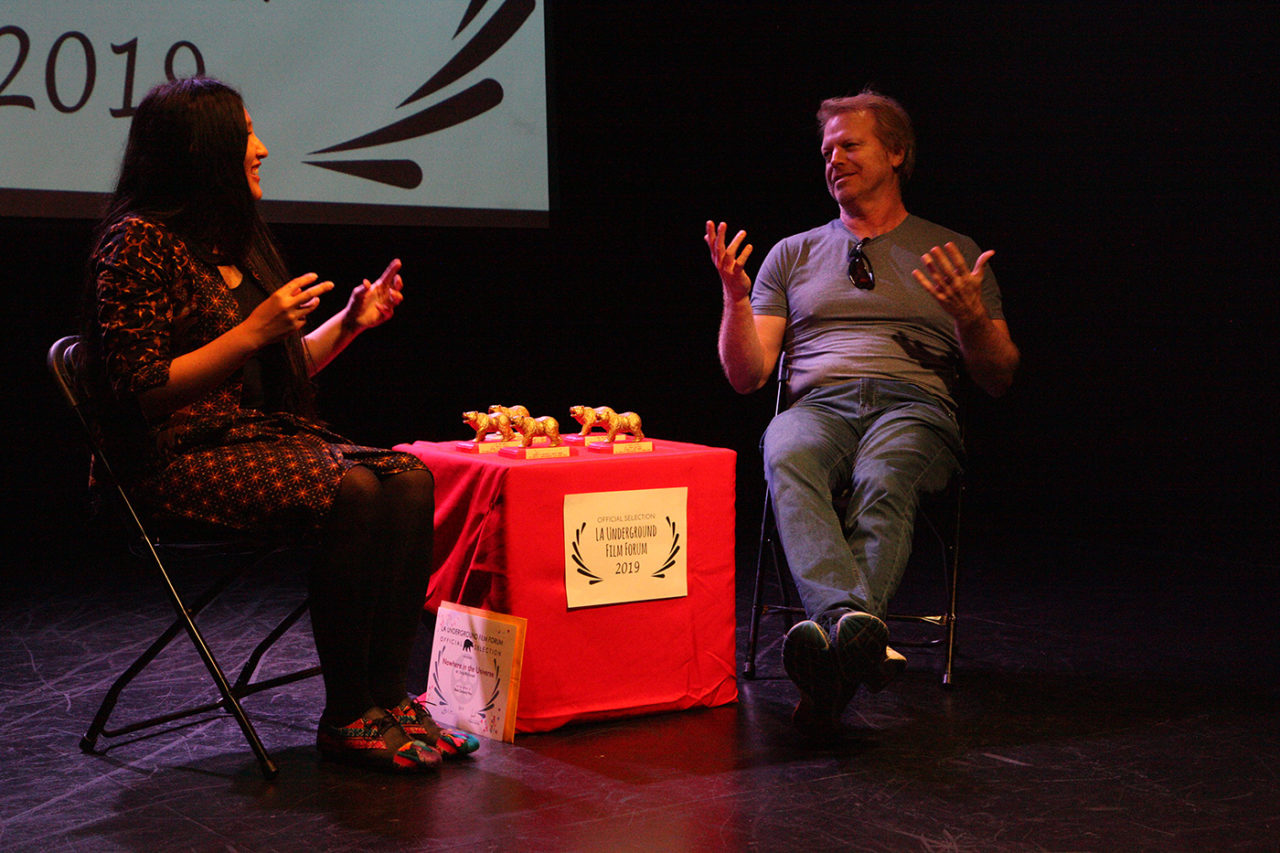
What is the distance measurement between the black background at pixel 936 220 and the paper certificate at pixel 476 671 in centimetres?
201

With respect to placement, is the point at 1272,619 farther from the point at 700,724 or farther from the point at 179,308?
the point at 179,308

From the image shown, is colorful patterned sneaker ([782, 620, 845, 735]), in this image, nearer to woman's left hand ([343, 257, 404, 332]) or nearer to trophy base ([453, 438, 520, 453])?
trophy base ([453, 438, 520, 453])

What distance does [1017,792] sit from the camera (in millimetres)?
1920

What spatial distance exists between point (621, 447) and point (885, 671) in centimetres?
69

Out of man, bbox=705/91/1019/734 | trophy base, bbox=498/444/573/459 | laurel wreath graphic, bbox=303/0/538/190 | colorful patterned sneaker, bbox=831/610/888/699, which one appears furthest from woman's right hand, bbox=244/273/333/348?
laurel wreath graphic, bbox=303/0/538/190

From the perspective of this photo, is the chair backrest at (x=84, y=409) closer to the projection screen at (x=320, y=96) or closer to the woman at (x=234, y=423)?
the woman at (x=234, y=423)

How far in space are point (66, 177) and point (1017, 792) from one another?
3047 mm

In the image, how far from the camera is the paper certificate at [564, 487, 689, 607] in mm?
2283

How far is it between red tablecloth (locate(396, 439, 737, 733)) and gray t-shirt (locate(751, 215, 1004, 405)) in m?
0.46

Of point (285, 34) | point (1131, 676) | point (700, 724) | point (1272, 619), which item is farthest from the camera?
point (285, 34)

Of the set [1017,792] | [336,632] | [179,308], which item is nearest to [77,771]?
[336,632]

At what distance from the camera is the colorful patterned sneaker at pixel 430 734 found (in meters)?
2.10

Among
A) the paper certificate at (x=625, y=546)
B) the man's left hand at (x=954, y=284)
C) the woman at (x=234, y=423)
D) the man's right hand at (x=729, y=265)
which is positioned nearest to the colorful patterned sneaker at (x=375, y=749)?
the woman at (x=234, y=423)

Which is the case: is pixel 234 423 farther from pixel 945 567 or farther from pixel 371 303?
pixel 945 567
